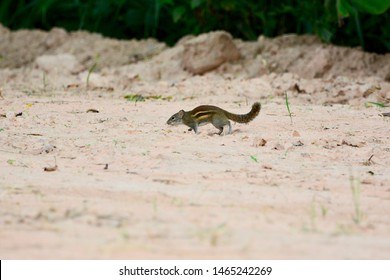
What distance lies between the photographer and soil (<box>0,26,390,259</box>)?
11.2 ft

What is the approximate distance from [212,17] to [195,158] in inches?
194

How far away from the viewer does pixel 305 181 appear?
15.0 ft

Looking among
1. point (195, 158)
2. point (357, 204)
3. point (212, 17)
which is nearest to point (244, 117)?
point (195, 158)

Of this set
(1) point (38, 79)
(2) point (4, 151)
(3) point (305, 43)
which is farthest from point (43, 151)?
(3) point (305, 43)

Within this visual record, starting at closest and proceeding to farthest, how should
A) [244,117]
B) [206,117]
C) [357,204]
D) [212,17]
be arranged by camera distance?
[357,204] < [206,117] < [244,117] < [212,17]

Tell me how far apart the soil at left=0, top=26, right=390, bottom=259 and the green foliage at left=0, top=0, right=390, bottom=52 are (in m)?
0.34

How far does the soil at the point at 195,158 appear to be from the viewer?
135 inches

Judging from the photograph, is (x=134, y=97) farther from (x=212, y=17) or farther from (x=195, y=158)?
(x=195, y=158)

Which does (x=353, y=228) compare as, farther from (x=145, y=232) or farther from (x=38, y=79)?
(x=38, y=79)

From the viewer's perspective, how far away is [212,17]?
32.1ft

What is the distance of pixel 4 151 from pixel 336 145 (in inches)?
80.0

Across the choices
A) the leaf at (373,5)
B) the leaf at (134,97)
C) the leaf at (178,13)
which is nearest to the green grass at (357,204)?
the leaf at (134,97)
